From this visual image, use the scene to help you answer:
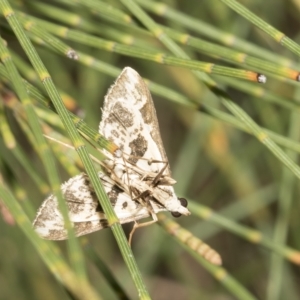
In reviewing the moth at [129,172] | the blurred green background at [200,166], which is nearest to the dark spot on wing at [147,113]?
the moth at [129,172]

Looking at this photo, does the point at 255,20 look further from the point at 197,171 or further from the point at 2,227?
the point at 197,171

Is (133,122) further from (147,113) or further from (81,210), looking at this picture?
(81,210)

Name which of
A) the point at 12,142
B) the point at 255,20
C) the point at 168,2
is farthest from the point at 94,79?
the point at 255,20

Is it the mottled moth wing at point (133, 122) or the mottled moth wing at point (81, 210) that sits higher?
the mottled moth wing at point (133, 122)

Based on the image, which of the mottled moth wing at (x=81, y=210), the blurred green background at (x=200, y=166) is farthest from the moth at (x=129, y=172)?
the blurred green background at (x=200, y=166)

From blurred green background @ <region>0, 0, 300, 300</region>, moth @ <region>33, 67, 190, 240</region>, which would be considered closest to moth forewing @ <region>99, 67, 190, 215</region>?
moth @ <region>33, 67, 190, 240</region>

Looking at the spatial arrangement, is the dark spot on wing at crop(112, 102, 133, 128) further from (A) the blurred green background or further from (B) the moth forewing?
(A) the blurred green background

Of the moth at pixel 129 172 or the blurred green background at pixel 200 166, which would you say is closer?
the moth at pixel 129 172

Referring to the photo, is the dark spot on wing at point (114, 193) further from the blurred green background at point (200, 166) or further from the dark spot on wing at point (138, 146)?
the blurred green background at point (200, 166)
